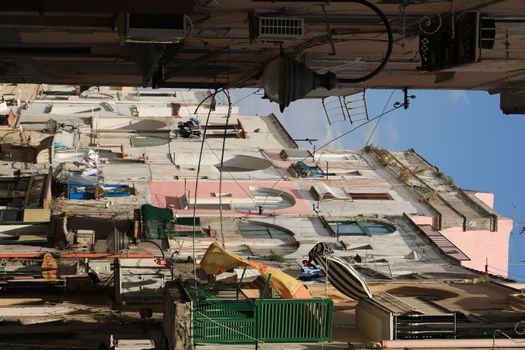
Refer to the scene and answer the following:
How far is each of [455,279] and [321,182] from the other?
9695mm

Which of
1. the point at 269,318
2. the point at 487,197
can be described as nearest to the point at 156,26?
the point at 269,318

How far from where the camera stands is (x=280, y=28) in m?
14.8

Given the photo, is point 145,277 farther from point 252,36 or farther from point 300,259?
point 252,36

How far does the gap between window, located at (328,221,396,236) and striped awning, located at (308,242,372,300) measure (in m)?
12.1

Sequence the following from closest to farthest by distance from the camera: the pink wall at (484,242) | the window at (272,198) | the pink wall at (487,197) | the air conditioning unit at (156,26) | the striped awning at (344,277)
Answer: the air conditioning unit at (156,26)
the striped awning at (344,277)
the pink wall at (484,242)
the window at (272,198)
the pink wall at (487,197)

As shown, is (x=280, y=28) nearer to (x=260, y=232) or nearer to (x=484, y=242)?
(x=260, y=232)

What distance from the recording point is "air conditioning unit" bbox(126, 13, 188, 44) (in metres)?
13.6

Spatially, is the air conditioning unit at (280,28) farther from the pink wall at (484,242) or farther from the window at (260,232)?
the pink wall at (484,242)

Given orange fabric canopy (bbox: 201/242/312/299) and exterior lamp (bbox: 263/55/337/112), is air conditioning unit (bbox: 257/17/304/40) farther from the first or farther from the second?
orange fabric canopy (bbox: 201/242/312/299)

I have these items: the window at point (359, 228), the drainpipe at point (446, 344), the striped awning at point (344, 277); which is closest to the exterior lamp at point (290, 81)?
the striped awning at point (344, 277)

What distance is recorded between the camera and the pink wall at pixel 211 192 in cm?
3142

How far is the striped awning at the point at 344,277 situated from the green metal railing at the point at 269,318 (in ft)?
5.16

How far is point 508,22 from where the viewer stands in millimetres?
15156

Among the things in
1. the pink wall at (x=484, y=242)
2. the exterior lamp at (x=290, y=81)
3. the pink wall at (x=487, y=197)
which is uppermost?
the exterior lamp at (x=290, y=81)
